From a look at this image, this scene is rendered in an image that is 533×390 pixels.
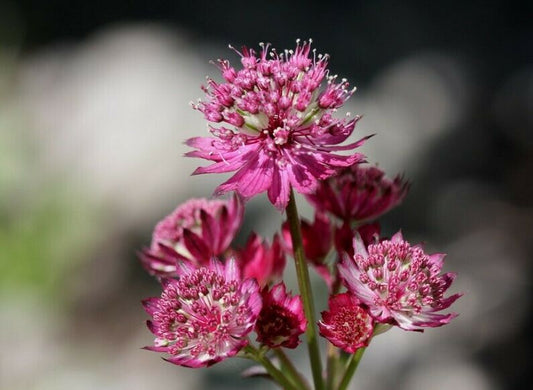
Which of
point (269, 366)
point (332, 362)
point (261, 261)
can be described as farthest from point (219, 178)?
point (269, 366)

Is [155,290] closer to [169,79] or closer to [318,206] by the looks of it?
[169,79]

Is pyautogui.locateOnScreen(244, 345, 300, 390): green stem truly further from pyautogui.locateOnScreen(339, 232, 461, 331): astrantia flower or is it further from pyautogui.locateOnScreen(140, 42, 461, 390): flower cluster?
pyautogui.locateOnScreen(339, 232, 461, 331): astrantia flower

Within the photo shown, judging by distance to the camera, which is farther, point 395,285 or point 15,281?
point 15,281

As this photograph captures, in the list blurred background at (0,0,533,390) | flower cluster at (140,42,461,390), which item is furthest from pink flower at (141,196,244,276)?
blurred background at (0,0,533,390)

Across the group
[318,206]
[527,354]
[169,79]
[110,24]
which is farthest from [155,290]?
[318,206]

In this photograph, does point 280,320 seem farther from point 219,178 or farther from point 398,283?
point 219,178

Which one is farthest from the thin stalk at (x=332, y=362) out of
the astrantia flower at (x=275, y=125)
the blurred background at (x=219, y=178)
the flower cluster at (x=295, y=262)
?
the blurred background at (x=219, y=178)
